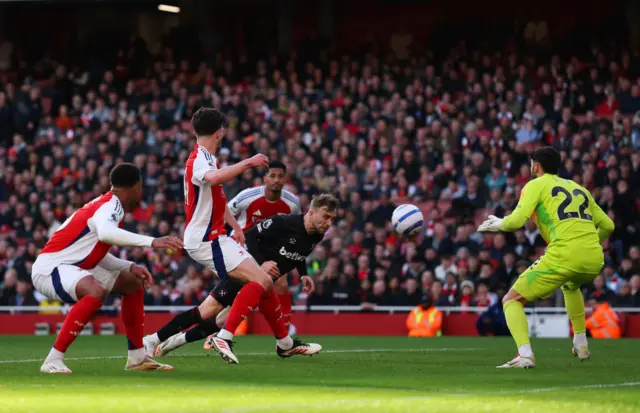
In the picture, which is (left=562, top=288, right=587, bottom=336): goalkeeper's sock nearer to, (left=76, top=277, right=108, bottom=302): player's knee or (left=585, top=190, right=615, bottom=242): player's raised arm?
(left=585, top=190, right=615, bottom=242): player's raised arm

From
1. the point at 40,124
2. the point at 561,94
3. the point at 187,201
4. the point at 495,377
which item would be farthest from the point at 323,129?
the point at 495,377

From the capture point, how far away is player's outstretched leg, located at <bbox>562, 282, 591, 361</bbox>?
11227 millimetres

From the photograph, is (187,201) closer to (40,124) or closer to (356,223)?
(356,223)

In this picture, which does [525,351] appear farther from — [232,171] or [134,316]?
[134,316]

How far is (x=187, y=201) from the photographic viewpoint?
10.5m

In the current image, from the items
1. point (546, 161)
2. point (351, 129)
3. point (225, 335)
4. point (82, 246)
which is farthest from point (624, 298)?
point (82, 246)

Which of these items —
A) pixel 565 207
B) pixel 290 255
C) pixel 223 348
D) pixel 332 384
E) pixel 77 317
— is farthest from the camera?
pixel 290 255

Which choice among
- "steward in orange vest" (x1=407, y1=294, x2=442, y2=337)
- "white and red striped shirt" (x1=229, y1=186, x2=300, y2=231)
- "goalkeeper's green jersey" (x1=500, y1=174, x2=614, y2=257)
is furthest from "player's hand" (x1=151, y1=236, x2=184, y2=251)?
"steward in orange vest" (x1=407, y1=294, x2=442, y2=337)

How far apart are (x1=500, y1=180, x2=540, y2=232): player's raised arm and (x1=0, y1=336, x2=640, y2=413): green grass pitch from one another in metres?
1.24

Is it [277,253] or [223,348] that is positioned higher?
[277,253]

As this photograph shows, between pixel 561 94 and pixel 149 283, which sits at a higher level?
pixel 561 94

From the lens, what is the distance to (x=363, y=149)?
23.8m

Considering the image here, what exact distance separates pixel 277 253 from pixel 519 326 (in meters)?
2.76

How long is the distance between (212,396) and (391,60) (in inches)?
818
